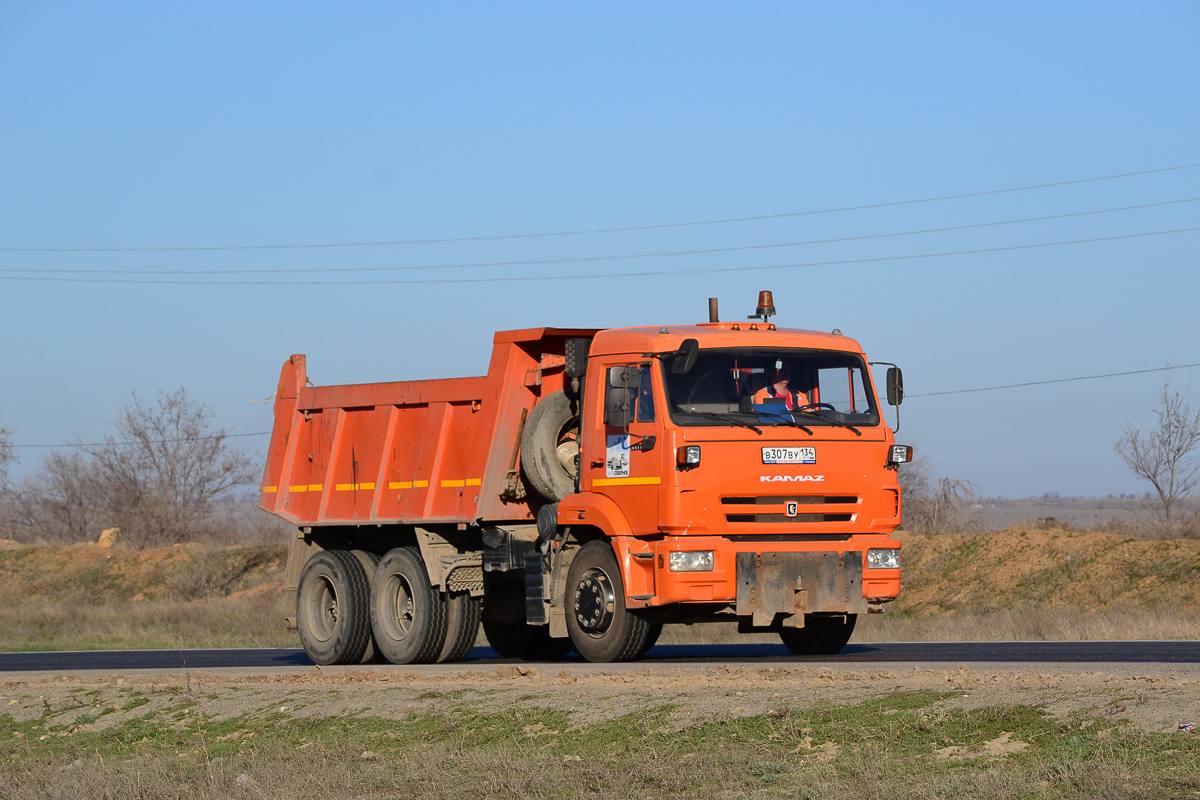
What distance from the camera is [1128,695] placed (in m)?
9.48

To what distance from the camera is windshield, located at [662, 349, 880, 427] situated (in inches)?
529

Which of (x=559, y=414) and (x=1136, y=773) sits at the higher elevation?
(x=559, y=414)

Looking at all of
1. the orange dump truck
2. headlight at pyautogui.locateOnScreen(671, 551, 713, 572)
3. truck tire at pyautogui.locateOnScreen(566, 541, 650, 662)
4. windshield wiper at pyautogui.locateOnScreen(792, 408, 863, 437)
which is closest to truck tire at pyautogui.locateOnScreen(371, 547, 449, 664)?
the orange dump truck

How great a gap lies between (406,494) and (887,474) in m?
5.69

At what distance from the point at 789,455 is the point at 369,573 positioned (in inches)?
253

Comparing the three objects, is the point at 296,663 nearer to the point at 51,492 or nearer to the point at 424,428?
the point at 424,428

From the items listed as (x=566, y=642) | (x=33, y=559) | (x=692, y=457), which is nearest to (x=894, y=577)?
(x=692, y=457)

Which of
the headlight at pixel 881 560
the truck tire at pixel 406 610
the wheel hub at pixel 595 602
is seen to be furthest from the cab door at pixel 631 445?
the truck tire at pixel 406 610

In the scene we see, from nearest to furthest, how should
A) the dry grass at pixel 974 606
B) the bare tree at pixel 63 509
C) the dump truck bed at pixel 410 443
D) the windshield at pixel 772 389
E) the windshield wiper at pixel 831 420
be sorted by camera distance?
the windshield at pixel 772 389
the windshield wiper at pixel 831 420
the dump truck bed at pixel 410 443
the dry grass at pixel 974 606
the bare tree at pixel 63 509

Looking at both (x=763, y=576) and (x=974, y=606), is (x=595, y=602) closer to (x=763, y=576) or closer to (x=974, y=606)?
(x=763, y=576)

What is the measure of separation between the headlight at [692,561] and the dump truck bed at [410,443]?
8.96 feet

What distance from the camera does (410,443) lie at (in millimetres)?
16875

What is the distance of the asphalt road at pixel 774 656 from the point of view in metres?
14.0

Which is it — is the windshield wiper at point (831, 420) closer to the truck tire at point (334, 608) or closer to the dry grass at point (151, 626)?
the truck tire at point (334, 608)
